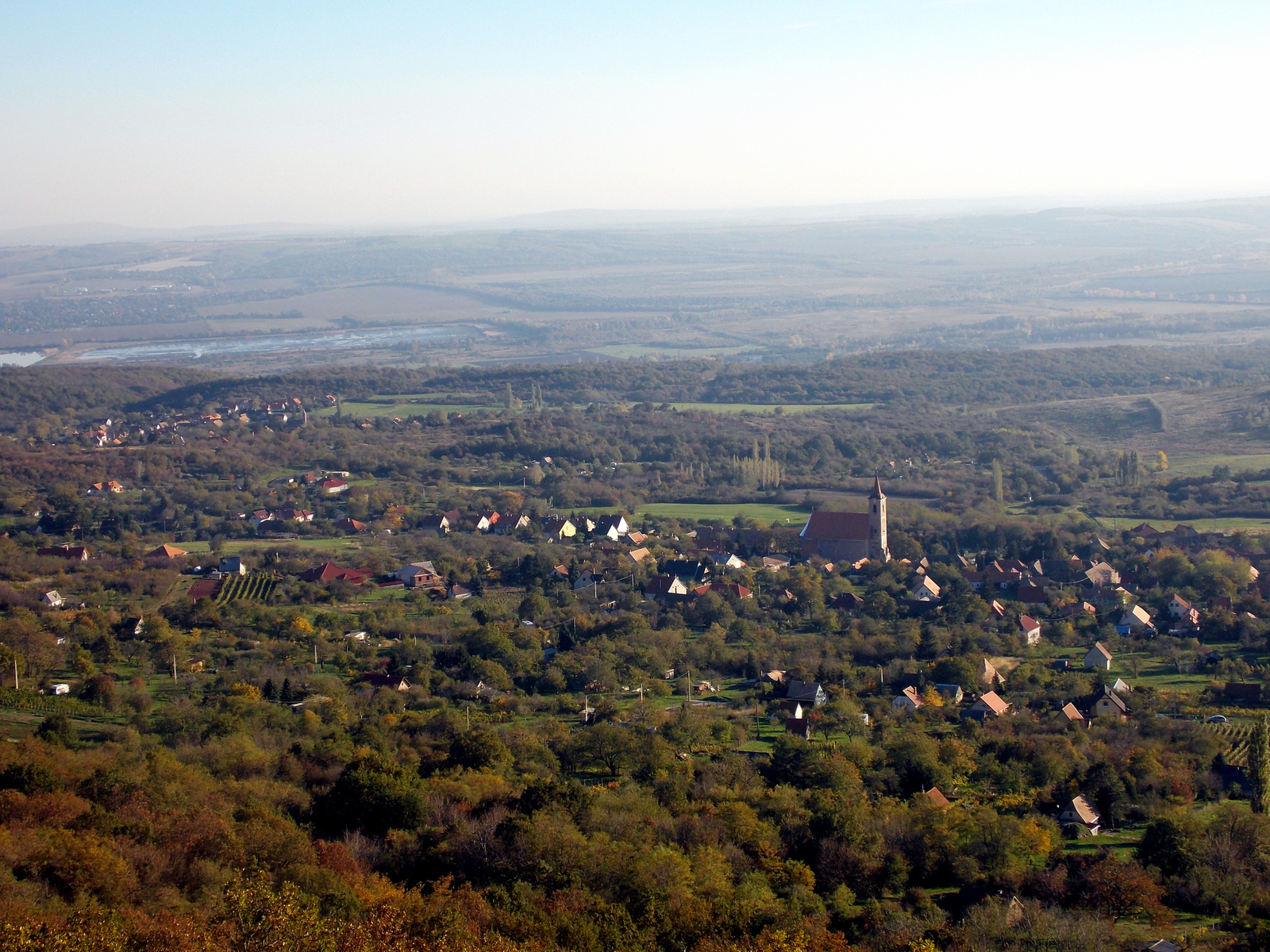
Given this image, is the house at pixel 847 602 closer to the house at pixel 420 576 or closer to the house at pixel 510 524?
the house at pixel 420 576

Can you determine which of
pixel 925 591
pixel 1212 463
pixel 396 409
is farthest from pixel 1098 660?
pixel 396 409

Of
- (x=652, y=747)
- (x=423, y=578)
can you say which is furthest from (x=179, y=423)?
(x=652, y=747)

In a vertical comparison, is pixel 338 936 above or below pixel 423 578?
above

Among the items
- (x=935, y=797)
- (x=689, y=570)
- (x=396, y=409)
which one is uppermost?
(x=396, y=409)

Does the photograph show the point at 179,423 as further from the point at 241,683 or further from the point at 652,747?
the point at 652,747

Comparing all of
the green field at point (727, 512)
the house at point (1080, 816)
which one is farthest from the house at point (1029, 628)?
the green field at point (727, 512)

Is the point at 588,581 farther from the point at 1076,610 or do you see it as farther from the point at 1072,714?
the point at 1072,714
